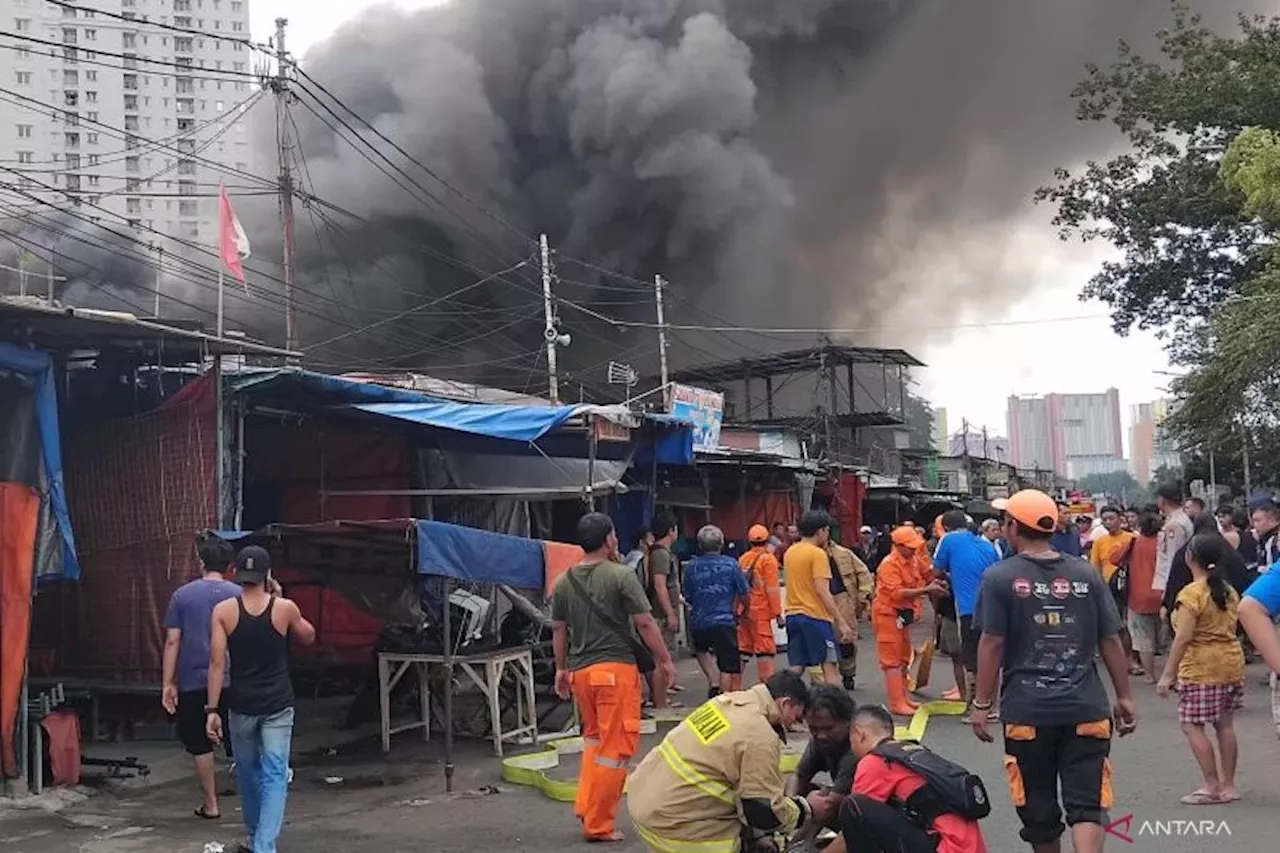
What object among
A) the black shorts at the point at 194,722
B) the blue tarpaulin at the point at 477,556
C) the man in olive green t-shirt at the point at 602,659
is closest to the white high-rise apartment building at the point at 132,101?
the blue tarpaulin at the point at 477,556

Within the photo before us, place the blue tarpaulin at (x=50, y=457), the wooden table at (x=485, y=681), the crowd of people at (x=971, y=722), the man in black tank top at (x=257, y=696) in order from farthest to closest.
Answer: the wooden table at (x=485, y=681) < the blue tarpaulin at (x=50, y=457) < the man in black tank top at (x=257, y=696) < the crowd of people at (x=971, y=722)

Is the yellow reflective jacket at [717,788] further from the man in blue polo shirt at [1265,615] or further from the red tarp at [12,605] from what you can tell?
the red tarp at [12,605]

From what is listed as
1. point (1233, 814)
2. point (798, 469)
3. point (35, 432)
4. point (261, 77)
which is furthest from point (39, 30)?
point (1233, 814)

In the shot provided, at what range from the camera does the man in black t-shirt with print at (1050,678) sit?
13.8ft

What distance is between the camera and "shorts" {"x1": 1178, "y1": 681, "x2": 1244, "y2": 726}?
5977 millimetres

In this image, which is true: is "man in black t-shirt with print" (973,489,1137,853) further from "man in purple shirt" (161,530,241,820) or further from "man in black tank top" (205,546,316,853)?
"man in purple shirt" (161,530,241,820)

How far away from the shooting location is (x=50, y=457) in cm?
712

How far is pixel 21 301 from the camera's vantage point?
6.67 meters

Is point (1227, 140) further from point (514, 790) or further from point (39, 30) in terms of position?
point (39, 30)

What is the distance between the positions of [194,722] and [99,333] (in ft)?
8.96

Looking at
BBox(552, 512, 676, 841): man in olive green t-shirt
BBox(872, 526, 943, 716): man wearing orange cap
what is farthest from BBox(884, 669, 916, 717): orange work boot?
BBox(552, 512, 676, 841): man in olive green t-shirt

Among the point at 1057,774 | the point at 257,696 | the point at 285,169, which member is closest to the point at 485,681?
the point at 257,696

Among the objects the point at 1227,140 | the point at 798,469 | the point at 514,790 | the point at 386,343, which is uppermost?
the point at 1227,140

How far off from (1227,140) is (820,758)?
71.5ft
